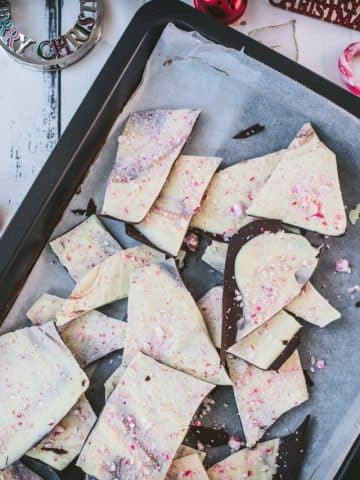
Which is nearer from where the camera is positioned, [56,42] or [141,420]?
[141,420]

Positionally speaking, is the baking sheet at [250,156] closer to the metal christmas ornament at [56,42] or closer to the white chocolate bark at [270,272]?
the white chocolate bark at [270,272]

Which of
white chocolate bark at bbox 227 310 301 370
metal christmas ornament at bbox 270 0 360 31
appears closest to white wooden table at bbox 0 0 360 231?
metal christmas ornament at bbox 270 0 360 31

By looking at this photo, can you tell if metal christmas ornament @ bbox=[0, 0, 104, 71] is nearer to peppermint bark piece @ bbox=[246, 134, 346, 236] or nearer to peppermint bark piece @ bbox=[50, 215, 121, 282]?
peppermint bark piece @ bbox=[50, 215, 121, 282]

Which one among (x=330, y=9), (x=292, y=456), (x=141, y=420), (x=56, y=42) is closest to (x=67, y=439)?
(x=141, y=420)

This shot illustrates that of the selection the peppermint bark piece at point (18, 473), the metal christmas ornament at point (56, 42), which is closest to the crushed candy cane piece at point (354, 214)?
the metal christmas ornament at point (56, 42)

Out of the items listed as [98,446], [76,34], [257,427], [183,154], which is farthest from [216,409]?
[76,34]

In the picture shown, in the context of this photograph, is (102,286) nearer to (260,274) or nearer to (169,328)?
(169,328)
